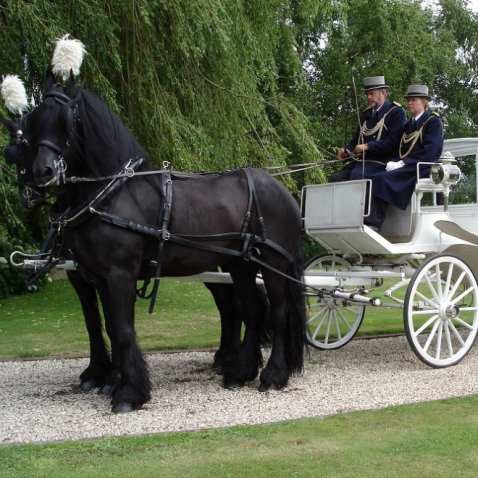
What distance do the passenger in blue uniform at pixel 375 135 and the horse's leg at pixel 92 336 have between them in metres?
2.96

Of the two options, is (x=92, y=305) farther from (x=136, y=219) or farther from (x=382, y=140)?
(x=382, y=140)

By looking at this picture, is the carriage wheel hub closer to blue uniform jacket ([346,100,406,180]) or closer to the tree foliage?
blue uniform jacket ([346,100,406,180])

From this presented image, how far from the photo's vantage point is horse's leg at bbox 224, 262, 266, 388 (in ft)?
20.6

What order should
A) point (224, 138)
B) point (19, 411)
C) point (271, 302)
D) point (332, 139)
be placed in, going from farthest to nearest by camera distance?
point (332, 139), point (224, 138), point (271, 302), point (19, 411)

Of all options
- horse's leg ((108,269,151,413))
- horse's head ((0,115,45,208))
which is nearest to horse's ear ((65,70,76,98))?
horse's head ((0,115,45,208))

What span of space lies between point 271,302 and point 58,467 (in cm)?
279

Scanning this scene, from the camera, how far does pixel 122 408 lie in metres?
5.25

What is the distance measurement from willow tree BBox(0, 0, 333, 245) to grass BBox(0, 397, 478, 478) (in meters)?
5.84

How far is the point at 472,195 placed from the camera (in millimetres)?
8234

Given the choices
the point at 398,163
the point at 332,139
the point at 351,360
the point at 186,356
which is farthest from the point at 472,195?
the point at 332,139

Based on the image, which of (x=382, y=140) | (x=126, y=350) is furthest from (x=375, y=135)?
(x=126, y=350)

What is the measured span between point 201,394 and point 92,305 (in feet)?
4.20

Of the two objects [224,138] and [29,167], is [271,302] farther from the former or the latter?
[224,138]

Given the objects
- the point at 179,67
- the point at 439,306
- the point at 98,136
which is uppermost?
the point at 179,67
